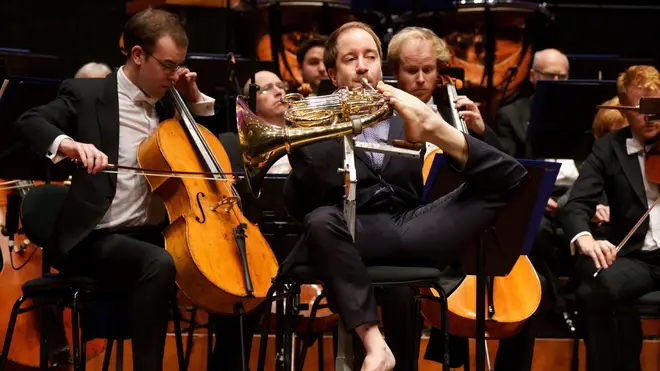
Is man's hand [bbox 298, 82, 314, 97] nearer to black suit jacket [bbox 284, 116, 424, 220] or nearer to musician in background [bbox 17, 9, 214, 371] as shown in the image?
musician in background [bbox 17, 9, 214, 371]

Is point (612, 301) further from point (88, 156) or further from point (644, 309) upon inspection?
point (88, 156)

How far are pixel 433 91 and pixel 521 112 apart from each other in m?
1.35

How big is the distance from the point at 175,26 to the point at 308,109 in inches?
38.7

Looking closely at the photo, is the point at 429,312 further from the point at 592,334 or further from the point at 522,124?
the point at 522,124

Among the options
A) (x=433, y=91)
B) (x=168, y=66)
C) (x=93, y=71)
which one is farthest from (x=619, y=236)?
(x=93, y=71)

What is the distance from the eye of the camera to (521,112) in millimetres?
4977

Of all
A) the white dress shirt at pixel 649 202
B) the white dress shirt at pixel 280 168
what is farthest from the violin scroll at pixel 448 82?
the white dress shirt at pixel 280 168

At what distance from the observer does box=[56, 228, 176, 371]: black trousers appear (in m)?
3.04

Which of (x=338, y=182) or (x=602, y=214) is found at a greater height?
(x=338, y=182)

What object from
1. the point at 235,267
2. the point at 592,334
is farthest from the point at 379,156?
the point at 592,334

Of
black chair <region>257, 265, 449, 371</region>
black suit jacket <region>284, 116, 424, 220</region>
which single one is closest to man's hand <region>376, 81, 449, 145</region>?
black suit jacket <region>284, 116, 424, 220</region>

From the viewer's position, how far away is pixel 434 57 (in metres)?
3.60

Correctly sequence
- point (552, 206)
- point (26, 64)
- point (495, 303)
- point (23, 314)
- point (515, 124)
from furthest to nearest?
point (515, 124) < point (552, 206) < point (26, 64) < point (23, 314) < point (495, 303)

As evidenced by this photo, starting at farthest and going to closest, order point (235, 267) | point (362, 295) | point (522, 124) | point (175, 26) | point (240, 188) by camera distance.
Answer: point (522, 124), point (240, 188), point (175, 26), point (235, 267), point (362, 295)
